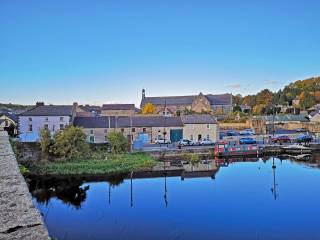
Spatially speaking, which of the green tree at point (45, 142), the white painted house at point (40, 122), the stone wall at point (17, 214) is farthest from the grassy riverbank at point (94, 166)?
the stone wall at point (17, 214)

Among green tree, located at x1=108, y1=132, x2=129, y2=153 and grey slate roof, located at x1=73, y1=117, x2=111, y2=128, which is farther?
grey slate roof, located at x1=73, y1=117, x2=111, y2=128

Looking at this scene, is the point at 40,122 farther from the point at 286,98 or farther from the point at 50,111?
the point at 286,98

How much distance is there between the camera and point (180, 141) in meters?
37.7

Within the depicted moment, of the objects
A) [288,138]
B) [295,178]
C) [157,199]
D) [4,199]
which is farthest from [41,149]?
[288,138]

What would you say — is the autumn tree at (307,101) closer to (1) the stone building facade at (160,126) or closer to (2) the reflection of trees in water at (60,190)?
(1) the stone building facade at (160,126)

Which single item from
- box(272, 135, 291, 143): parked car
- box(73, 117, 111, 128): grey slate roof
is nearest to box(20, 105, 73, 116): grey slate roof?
box(73, 117, 111, 128): grey slate roof

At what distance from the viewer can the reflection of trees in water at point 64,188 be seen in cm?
1856

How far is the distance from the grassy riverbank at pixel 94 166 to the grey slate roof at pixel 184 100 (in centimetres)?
4561

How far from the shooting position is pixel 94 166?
85.8 ft

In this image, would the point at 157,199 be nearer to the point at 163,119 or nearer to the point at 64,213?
the point at 64,213

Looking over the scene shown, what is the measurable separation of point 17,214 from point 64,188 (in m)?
18.8

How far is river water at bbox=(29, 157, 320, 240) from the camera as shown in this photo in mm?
13047

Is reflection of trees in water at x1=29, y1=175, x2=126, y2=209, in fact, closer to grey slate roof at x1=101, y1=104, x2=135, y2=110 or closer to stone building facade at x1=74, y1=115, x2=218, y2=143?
stone building facade at x1=74, y1=115, x2=218, y2=143

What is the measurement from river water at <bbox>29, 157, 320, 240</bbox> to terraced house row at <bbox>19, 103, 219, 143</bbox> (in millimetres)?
11570
